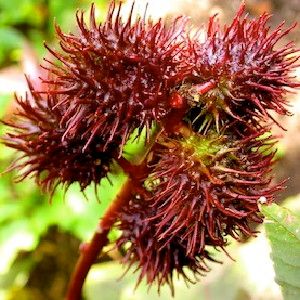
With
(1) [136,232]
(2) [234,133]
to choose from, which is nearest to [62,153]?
(1) [136,232]

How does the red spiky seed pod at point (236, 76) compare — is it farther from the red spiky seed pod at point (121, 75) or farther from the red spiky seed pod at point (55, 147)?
the red spiky seed pod at point (55, 147)

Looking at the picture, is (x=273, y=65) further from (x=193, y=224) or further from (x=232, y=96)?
(x=193, y=224)

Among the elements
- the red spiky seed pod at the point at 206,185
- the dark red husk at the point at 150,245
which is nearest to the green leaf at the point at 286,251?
the red spiky seed pod at the point at 206,185

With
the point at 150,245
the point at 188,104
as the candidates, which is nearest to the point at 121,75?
the point at 188,104

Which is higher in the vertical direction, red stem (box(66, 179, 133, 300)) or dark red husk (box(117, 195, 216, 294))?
red stem (box(66, 179, 133, 300))

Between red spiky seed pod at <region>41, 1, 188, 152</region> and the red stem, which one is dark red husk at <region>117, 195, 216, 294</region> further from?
red spiky seed pod at <region>41, 1, 188, 152</region>

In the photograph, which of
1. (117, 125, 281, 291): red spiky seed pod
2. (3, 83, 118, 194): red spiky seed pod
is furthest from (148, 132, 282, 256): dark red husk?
(3, 83, 118, 194): red spiky seed pod
